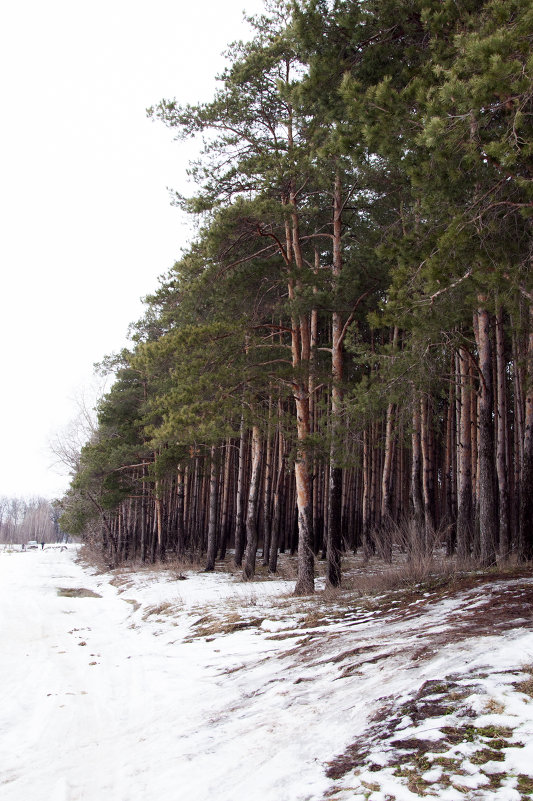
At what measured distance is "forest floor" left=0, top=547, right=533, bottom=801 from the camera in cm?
282

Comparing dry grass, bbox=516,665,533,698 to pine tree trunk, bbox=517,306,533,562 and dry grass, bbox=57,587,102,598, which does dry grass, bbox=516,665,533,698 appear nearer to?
pine tree trunk, bbox=517,306,533,562

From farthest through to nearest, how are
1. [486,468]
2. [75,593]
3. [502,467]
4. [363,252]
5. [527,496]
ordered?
1. [75,593]
2. [502,467]
3. [363,252]
4. [486,468]
5. [527,496]

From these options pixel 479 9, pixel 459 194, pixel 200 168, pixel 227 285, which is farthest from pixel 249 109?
pixel 459 194

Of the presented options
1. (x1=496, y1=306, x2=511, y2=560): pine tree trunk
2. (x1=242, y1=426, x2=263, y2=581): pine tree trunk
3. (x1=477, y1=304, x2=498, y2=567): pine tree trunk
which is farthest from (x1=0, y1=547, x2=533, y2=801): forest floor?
(x1=242, y1=426, x2=263, y2=581): pine tree trunk

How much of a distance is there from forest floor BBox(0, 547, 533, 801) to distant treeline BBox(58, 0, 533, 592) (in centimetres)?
311

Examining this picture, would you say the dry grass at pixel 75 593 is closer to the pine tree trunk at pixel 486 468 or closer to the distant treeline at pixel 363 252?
the distant treeline at pixel 363 252

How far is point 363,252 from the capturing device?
986cm

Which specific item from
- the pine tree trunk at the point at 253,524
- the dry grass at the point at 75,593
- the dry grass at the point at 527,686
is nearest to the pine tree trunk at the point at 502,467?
the pine tree trunk at the point at 253,524

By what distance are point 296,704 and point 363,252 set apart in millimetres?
7963

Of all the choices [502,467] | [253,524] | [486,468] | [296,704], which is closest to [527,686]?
[296,704]

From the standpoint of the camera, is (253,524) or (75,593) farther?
(75,593)

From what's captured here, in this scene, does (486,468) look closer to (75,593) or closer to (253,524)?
(253,524)

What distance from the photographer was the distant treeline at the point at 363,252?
555 centimetres

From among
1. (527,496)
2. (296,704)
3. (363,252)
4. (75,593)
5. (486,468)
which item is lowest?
(75,593)
